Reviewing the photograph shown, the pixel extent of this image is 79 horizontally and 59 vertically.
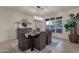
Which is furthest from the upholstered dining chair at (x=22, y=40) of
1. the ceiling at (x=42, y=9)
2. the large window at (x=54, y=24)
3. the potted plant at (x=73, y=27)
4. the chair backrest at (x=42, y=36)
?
the potted plant at (x=73, y=27)

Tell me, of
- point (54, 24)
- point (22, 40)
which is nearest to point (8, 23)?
point (22, 40)

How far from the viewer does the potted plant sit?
67.7 inches

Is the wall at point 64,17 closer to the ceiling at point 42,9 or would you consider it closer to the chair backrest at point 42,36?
the ceiling at point 42,9

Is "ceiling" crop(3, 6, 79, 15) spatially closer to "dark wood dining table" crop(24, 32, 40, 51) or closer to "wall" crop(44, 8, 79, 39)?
"wall" crop(44, 8, 79, 39)

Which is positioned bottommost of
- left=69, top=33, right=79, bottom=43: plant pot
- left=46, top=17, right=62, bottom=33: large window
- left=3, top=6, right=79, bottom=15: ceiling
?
left=69, top=33, right=79, bottom=43: plant pot

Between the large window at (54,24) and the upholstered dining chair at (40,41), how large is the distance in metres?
0.19

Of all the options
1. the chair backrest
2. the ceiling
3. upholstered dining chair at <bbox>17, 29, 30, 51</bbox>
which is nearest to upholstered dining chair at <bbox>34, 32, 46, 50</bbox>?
the chair backrest

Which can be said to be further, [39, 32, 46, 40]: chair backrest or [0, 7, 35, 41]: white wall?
[39, 32, 46, 40]: chair backrest

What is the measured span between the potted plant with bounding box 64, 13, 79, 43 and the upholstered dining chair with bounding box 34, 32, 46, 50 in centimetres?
49

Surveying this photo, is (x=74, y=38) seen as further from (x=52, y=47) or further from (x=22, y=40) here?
(x=22, y=40)

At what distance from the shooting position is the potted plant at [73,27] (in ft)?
5.64
